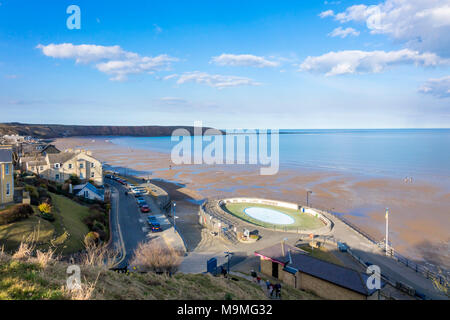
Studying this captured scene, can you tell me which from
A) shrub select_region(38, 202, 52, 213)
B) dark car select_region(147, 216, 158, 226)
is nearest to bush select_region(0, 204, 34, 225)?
shrub select_region(38, 202, 52, 213)

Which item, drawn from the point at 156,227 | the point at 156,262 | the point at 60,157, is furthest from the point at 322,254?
the point at 60,157

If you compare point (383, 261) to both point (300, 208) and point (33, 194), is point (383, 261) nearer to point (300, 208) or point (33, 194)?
point (300, 208)

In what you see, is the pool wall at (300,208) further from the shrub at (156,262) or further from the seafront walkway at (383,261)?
the shrub at (156,262)

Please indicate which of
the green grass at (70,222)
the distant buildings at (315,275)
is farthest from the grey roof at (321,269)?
the green grass at (70,222)

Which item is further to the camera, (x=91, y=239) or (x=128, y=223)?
(x=128, y=223)
